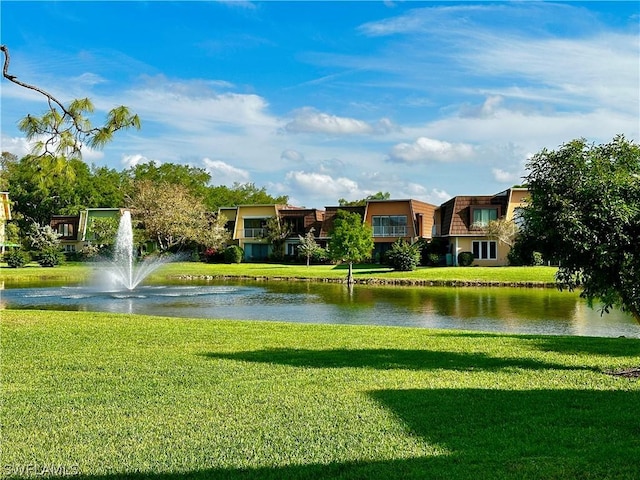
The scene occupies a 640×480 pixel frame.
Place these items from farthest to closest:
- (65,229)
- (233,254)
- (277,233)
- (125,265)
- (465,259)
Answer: (65,229)
(277,233)
(233,254)
(125,265)
(465,259)

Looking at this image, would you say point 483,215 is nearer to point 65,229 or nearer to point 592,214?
point 592,214

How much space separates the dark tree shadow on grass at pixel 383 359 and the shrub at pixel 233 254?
44873mm

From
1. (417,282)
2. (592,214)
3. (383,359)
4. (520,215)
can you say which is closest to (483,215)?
(417,282)

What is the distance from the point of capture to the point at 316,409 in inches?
291

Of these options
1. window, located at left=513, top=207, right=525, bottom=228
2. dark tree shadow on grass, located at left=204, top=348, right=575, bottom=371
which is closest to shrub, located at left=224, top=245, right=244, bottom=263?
dark tree shadow on grass, located at left=204, top=348, right=575, bottom=371

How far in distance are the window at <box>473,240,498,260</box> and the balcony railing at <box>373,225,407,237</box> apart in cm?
669

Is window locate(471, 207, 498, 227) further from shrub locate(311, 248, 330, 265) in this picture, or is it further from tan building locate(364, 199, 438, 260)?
shrub locate(311, 248, 330, 265)

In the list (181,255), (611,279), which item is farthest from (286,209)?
(611,279)

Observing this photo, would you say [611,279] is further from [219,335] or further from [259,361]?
[219,335]

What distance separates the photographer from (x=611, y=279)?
9.95 metres

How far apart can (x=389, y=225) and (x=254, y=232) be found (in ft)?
45.1

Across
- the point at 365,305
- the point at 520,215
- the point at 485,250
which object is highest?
the point at 520,215

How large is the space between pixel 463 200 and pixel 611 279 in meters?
40.8

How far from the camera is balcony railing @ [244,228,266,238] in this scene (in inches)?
2400
